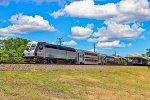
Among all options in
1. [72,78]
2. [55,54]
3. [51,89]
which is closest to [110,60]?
[55,54]

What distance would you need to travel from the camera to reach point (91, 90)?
2889 cm

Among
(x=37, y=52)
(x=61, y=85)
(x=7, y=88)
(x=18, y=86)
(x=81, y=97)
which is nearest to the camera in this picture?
(x=7, y=88)

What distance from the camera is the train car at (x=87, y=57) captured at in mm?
69625

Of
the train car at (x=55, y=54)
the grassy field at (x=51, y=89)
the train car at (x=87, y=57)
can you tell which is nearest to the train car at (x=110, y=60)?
the train car at (x=55, y=54)

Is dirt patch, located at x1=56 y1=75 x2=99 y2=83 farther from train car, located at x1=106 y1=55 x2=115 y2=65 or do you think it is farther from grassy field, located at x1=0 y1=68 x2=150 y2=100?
train car, located at x1=106 y1=55 x2=115 y2=65

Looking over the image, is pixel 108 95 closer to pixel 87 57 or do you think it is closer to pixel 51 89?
pixel 51 89

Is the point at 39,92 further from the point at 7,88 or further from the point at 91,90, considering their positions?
the point at 91,90

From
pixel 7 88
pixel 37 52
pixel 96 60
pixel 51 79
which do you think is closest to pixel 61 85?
pixel 51 79

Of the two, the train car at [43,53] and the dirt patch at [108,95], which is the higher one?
the train car at [43,53]

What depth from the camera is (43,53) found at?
5144 cm

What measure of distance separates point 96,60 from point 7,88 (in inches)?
2384

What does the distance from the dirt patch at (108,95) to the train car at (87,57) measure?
37858 mm

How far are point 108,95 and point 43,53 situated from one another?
24.7 m

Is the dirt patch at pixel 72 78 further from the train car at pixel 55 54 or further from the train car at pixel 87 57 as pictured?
the train car at pixel 87 57
